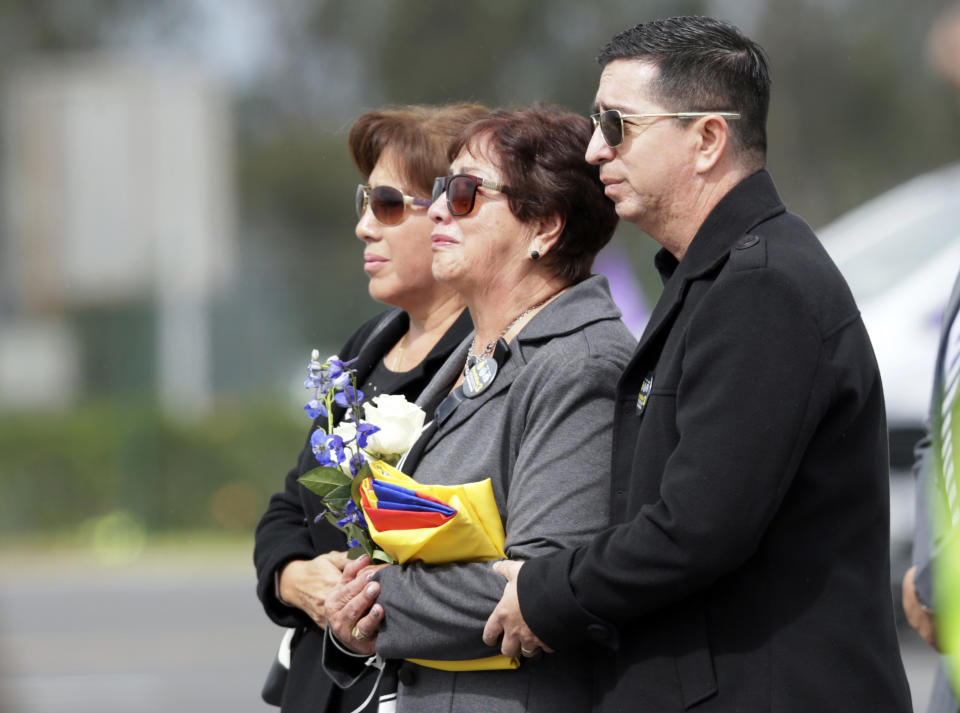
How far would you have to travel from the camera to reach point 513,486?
2637mm

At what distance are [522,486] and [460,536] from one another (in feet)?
0.49

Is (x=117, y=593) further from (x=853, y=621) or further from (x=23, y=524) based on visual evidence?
(x=853, y=621)

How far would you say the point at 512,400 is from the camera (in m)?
2.72

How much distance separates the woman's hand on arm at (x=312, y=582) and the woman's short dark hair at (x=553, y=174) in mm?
821

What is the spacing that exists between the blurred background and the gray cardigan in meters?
1.25

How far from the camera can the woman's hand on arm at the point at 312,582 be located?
3.03 meters

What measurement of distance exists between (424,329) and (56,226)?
20.4 meters

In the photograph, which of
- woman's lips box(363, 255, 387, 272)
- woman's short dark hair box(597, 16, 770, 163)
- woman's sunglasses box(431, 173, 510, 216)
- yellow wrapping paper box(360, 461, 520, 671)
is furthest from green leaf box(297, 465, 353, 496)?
A: woman's short dark hair box(597, 16, 770, 163)

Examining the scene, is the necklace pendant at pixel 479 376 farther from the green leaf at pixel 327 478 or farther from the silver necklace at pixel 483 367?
the green leaf at pixel 327 478

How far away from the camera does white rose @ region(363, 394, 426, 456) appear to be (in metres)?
→ 2.78

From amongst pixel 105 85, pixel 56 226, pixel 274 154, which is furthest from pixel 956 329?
pixel 274 154

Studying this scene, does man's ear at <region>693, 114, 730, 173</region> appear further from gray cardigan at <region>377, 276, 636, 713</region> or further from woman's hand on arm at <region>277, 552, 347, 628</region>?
woman's hand on arm at <region>277, 552, 347, 628</region>

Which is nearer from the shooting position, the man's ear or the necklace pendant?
the man's ear

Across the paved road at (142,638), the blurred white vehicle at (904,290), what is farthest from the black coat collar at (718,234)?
the paved road at (142,638)
